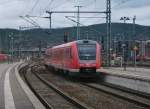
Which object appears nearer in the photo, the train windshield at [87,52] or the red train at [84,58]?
the red train at [84,58]

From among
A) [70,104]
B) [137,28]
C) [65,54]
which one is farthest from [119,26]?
[70,104]

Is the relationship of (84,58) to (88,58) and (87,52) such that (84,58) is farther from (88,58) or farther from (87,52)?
(87,52)

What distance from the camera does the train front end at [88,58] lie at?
3428 centimetres

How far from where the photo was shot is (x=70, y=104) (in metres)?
19.4

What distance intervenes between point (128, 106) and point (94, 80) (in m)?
19.1

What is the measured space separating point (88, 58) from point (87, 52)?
44 centimetres

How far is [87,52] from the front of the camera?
114ft

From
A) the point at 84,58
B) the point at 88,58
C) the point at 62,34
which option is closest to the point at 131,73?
the point at 88,58

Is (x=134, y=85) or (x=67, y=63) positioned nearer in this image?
(x=134, y=85)

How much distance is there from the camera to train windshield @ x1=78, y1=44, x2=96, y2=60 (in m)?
34.6

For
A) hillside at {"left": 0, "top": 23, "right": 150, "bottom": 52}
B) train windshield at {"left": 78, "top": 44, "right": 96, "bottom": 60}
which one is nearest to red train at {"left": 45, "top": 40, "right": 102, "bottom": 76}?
train windshield at {"left": 78, "top": 44, "right": 96, "bottom": 60}

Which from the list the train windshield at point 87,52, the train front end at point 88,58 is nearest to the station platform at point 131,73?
the train front end at point 88,58

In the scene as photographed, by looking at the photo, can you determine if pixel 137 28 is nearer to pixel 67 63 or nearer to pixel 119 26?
pixel 119 26

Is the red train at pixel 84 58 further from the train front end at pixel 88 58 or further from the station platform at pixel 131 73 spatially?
the station platform at pixel 131 73
